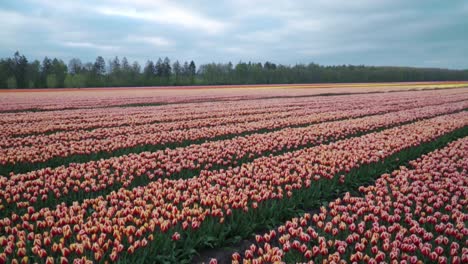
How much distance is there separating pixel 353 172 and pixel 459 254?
375 cm

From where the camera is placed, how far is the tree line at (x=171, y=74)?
81.3 metres

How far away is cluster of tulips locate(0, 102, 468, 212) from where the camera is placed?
6.56 meters

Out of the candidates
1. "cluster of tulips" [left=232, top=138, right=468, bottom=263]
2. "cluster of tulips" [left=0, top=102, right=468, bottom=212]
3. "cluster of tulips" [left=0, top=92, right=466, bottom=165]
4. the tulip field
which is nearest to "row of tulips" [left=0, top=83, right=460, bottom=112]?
"cluster of tulips" [left=0, top=92, right=466, bottom=165]

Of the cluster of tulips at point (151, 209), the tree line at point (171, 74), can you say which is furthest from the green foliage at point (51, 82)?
the cluster of tulips at point (151, 209)

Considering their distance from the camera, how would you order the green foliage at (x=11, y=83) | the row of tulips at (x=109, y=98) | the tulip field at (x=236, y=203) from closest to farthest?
the tulip field at (x=236, y=203) → the row of tulips at (x=109, y=98) → the green foliage at (x=11, y=83)

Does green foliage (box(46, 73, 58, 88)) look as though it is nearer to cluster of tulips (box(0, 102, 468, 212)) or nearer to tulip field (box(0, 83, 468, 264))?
tulip field (box(0, 83, 468, 264))

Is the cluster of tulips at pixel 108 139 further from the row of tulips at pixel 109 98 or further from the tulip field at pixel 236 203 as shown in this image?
the row of tulips at pixel 109 98

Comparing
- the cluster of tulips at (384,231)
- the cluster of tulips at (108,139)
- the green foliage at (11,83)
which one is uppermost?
the green foliage at (11,83)

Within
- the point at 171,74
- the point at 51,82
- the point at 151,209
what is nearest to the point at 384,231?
the point at 151,209

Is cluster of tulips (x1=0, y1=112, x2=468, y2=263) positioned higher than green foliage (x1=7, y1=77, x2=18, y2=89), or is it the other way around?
green foliage (x1=7, y1=77, x2=18, y2=89)

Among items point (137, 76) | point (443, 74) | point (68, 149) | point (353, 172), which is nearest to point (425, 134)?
point (353, 172)

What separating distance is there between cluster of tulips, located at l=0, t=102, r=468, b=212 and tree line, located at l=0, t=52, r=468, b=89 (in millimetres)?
77441

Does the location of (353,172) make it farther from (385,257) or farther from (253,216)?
(385,257)

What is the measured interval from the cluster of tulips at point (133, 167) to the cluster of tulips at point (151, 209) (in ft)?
1.70
